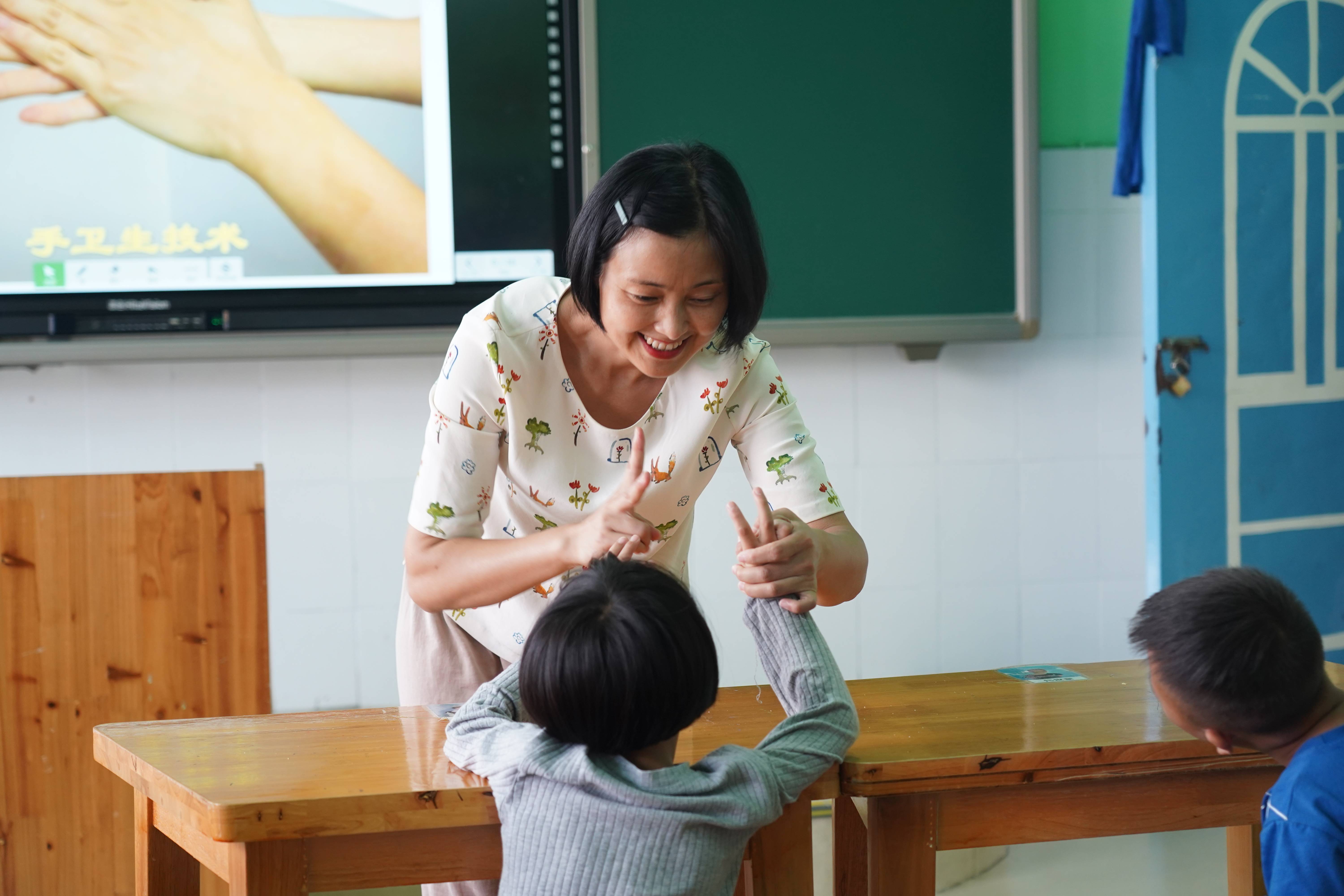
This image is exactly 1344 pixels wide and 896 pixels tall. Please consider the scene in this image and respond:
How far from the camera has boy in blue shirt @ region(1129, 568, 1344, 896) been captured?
3.74 feet

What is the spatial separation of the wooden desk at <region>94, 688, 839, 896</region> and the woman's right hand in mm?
242

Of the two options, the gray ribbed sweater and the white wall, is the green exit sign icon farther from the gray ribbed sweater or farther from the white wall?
the gray ribbed sweater

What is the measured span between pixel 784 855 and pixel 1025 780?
0.28m

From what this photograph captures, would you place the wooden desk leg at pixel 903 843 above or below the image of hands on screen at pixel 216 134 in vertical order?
below

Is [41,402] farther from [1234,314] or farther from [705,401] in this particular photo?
[1234,314]

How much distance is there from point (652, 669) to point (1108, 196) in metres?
2.36

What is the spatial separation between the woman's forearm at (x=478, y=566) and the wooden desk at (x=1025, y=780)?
0.40m

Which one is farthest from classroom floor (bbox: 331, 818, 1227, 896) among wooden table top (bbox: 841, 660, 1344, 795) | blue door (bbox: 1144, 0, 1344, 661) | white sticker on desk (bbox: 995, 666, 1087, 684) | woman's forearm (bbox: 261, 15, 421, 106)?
woman's forearm (bbox: 261, 15, 421, 106)

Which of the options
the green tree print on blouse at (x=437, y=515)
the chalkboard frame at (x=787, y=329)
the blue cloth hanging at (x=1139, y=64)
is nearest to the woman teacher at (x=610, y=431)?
the green tree print on blouse at (x=437, y=515)

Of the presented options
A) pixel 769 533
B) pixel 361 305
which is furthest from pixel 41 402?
pixel 769 533

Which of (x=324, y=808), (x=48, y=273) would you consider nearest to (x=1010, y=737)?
(x=324, y=808)

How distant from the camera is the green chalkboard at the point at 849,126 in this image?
266 cm

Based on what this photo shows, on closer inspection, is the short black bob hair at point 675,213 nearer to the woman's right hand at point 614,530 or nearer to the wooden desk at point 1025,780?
the woman's right hand at point 614,530

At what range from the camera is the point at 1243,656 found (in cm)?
119
